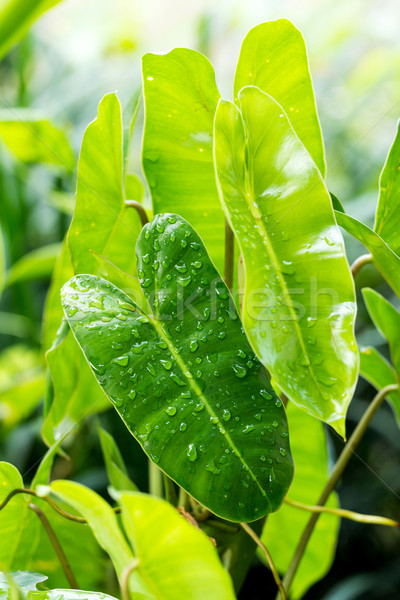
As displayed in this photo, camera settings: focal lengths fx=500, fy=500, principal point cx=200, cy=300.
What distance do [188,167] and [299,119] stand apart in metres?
0.09

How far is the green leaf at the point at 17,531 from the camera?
0.39 m

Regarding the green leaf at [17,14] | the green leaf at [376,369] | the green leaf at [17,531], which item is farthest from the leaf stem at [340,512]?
the green leaf at [17,14]

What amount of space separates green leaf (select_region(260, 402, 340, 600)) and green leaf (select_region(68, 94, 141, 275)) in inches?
11.0

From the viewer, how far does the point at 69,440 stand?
3.51ft

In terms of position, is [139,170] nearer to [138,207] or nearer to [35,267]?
[35,267]

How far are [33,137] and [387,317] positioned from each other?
806 mm

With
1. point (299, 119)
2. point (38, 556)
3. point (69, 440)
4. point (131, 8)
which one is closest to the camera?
point (299, 119)

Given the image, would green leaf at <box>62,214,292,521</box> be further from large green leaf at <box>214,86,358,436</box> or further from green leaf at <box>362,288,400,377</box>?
green leaf at <box>362,288,400,377</box>

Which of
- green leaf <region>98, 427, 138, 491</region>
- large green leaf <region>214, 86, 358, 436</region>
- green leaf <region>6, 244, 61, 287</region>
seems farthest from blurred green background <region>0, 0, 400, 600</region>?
large green leaf <region>214, 86, 358, 436</region>

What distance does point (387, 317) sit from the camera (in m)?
0.42

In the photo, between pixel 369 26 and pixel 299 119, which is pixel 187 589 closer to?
pixel 299 119

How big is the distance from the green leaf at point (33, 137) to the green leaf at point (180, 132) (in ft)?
1.32

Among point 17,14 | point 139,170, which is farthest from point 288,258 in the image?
point 139,170

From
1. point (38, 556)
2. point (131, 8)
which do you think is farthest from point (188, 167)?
point (131, 8)
